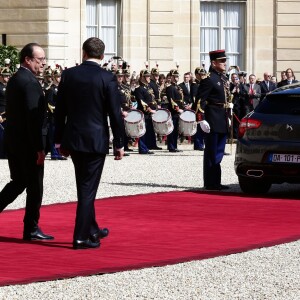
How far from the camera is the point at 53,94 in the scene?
28.0 metres

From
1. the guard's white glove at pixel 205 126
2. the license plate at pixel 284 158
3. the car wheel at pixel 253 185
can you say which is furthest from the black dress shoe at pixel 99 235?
the guard's white glove at pixel 205 126

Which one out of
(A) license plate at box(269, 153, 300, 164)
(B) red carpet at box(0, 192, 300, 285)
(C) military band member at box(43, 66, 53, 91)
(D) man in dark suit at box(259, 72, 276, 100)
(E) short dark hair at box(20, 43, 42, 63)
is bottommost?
(B) red carpet at box(0, 192, 300, 285)

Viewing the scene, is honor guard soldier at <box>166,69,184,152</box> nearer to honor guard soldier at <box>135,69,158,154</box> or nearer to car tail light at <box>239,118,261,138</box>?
honor guard soldier at <box>135,69,158,154</box>

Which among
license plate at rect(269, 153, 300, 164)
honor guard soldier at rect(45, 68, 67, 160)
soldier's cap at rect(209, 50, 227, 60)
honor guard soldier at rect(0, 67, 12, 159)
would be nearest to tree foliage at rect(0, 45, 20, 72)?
honor guard soldier at rect(0, 67, 12, 159)

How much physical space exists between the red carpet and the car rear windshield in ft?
3.49

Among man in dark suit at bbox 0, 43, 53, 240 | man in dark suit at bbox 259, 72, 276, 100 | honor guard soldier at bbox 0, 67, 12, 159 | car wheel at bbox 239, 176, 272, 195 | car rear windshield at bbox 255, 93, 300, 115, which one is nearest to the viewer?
man in dark suit at bbox 0, 43, 53, 240

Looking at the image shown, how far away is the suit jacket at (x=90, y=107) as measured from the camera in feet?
42.6

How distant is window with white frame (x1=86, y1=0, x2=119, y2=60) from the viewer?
37.3 metres

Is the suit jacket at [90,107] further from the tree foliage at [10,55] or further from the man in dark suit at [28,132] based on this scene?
the tree foliage at [10,55]

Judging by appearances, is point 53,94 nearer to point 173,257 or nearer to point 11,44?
point 11,44

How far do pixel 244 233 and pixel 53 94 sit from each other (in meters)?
13.9

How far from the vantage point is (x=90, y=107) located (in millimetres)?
13000

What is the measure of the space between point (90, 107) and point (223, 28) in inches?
1031

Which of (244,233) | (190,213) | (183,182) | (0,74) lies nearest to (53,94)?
(0,74)
